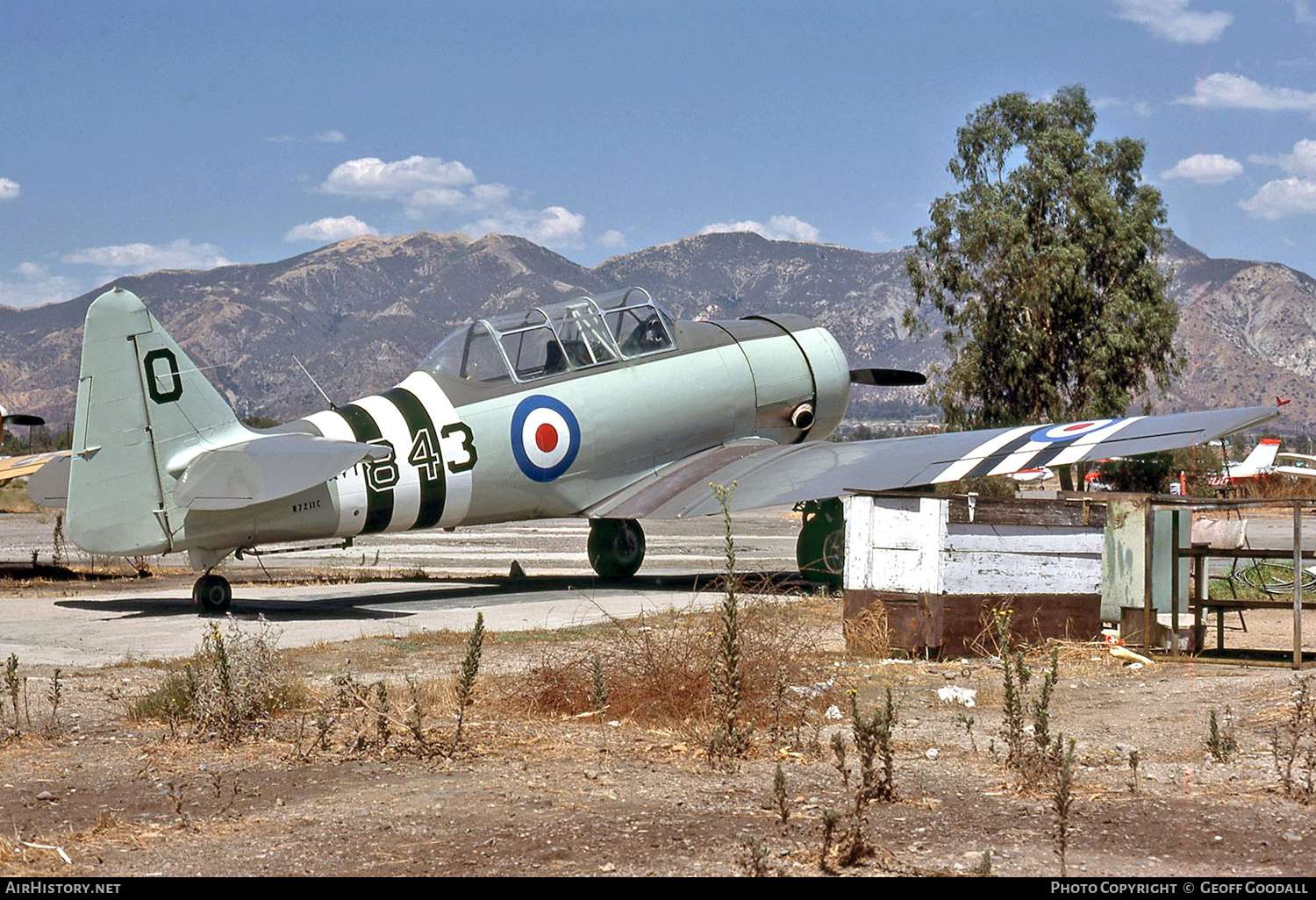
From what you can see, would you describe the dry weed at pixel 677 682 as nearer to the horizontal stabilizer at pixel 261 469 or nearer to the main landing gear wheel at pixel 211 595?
the horizontal stabilizer at pixel 261 469

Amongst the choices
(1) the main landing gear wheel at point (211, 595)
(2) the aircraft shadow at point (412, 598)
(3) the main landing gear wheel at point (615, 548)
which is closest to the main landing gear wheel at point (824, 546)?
(2) the aircraft shadow at point (412, 598)

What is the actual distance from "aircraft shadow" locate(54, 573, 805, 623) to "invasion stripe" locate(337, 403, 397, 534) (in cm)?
87

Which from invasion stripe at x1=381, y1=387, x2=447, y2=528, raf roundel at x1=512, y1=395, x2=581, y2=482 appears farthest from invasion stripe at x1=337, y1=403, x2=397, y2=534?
raf roundel at x1=512, y1=395, x2=581, y2=482

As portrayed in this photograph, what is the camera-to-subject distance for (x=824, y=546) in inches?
593

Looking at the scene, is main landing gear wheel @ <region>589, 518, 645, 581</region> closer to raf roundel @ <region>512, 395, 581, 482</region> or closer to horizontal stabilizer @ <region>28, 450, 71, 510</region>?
raf roundel @ <region>512, 395, 581, 482</region>

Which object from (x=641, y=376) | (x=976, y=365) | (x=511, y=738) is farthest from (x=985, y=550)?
(x=976, y=365)

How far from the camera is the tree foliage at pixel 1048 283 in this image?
3878 centimetres

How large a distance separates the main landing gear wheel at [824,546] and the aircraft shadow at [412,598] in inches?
12.3

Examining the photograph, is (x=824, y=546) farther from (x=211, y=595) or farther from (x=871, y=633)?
(x=211, y=595)

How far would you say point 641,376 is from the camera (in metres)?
15.5

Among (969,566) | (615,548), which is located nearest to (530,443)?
(615,548)

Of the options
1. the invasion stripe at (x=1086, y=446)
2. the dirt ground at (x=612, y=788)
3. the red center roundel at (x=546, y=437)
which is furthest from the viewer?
the red center roundel at (x=546, y=437)

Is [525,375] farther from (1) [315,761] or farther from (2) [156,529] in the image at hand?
(1) [315,761]
